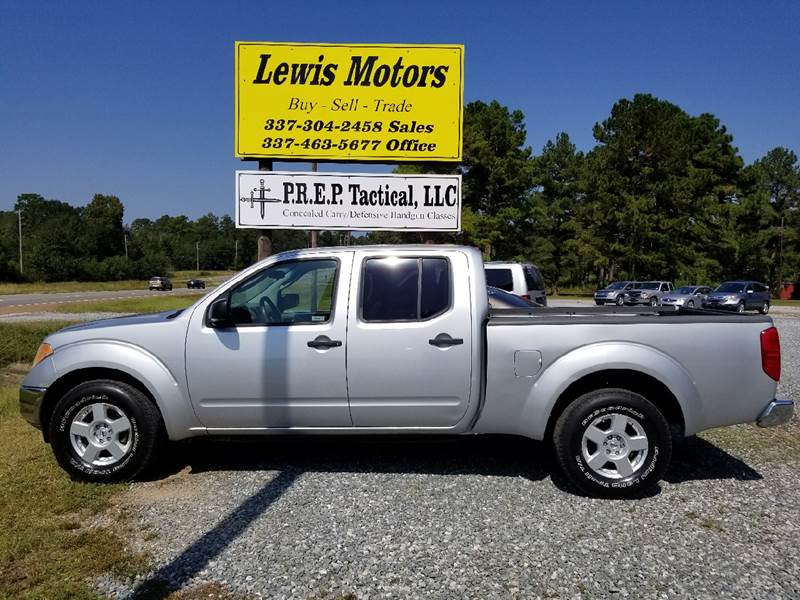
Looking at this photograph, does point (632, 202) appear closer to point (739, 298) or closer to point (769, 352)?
point (739, 298)

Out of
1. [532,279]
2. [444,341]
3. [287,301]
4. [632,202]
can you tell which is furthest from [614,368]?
[632,202]

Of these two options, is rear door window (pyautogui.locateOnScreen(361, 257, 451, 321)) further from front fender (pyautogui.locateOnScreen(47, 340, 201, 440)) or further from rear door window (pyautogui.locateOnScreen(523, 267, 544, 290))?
→ rear door window (pyautogui.locateOnScreen(523, 267, 544, 290))

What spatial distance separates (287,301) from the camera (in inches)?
178

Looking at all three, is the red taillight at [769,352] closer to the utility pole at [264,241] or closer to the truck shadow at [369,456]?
the truck shadow at [369,456]

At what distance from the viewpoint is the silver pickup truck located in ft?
13.3

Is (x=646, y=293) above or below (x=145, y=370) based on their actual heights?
below

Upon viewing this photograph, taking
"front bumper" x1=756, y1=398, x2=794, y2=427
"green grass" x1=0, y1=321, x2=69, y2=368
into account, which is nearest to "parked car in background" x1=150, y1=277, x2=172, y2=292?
"green grass" x1=0, y1=321, x2=69, y2=368

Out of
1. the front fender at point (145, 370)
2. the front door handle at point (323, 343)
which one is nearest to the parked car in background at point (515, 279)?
the front door handle at point (323, 343)

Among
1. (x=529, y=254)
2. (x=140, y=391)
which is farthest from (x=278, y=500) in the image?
(x=529, y=254)

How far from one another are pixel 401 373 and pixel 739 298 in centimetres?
2906

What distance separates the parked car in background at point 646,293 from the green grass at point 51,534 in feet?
97.7

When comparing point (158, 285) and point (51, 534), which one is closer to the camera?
point (51, 534)

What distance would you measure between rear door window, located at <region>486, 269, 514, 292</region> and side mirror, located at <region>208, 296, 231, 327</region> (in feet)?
29.6

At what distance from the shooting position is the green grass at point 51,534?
296 cm
